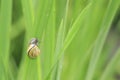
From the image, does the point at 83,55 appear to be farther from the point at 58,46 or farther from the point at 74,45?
the point at 58,46

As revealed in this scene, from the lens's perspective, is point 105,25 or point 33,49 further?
point 105,25

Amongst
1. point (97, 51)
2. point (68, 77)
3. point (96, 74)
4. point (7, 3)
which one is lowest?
point (96, 74)

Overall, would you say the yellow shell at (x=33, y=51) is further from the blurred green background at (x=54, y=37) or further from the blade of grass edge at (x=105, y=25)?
the blade of grass edge at (x=105, y=25)

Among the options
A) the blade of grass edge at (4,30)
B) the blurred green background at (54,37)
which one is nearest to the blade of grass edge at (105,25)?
the blurred green background at (54,37)

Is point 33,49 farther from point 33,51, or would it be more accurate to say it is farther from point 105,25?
point 105,25

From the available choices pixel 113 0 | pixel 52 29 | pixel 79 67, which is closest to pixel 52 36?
pixel 52 29

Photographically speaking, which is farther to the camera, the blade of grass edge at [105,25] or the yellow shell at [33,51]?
the blade of grass edge at [105,25]

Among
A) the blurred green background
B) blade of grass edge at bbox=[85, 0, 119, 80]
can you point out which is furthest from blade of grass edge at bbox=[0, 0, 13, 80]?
blade of grass edge at bbox=[85, 0, 119, 80]

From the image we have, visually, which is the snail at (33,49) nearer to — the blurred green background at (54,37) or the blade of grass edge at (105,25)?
the blurred green background at (54,37)

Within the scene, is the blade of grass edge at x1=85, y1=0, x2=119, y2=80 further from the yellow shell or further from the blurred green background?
the yellow shell

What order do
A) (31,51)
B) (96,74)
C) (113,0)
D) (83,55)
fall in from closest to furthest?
(31,51), (113,0), (83,55), (96,74)

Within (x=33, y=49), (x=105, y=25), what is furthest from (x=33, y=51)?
(x=105, y=25)
